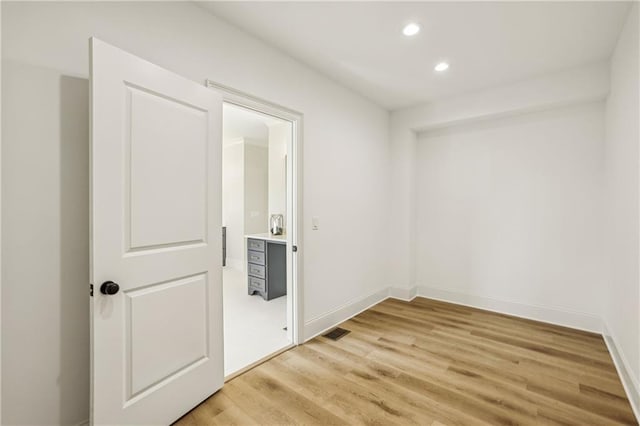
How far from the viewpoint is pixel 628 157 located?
2.16m

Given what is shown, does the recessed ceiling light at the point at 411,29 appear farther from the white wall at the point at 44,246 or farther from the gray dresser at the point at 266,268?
the gray dresser at the point at 266,268

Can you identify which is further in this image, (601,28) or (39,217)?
(601,28)

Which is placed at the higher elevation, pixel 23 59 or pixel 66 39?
pixel 66 39

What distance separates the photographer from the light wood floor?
6.08 feet

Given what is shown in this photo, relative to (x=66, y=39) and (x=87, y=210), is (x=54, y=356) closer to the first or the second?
(x=87, y=210)

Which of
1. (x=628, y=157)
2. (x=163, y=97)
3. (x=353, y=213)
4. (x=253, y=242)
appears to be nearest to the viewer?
(x=163, y=97)

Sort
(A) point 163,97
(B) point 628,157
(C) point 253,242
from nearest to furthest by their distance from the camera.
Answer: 1. (A) point 163,97
2. (B) point 628,157
3. (C) point 253,242

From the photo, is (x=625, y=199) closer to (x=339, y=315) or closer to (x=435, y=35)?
(x=435, y=35)

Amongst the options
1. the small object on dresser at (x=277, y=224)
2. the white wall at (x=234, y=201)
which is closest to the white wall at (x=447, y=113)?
the small object on dresser at (x=277, y=224)

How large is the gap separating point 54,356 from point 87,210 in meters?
0.76

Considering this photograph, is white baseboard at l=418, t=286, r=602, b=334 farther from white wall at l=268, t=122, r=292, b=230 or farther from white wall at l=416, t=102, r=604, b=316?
white wall at l=268, t=122, r=292, b=230

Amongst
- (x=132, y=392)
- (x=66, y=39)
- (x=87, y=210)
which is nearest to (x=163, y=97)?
(x=66, y=39)

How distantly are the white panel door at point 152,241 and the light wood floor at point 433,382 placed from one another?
1.30 ft

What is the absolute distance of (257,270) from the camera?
4.29 metres
